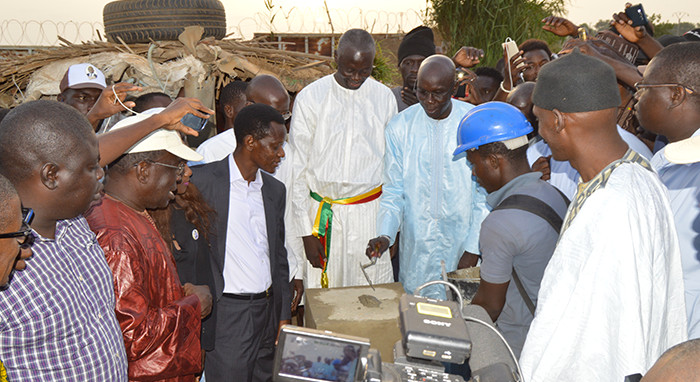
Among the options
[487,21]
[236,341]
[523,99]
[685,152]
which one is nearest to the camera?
[685,152]

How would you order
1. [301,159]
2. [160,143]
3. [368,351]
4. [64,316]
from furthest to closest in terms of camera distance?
[301,159] < [160,143] < [64,316] < [368,351]

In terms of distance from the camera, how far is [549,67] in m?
2.28

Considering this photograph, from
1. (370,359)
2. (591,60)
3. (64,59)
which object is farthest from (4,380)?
(64,59)

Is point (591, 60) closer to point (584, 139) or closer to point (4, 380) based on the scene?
point (584, 139)

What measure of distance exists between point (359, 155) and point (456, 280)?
74.7 inches

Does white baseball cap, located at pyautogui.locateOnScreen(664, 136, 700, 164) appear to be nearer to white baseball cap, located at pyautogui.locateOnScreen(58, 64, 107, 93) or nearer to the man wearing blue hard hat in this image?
the man wearing blue hard hat

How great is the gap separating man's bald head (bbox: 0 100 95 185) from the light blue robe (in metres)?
2.73

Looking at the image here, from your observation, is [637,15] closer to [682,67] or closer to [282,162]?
[682,67]

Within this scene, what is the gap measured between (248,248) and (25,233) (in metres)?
2.08

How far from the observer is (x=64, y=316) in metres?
1.96

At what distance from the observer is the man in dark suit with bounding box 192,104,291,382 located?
3.66 meters

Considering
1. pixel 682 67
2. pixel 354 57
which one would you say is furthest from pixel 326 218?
pixel 682 67

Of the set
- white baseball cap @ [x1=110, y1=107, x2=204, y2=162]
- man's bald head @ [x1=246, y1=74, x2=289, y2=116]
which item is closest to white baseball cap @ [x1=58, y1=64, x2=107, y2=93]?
man's bald head @ [x1=246, y1=74, x2=289, y2=116]

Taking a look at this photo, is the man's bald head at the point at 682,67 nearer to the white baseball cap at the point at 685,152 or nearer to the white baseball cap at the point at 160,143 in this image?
the white baseball cap at the point at 685,152
